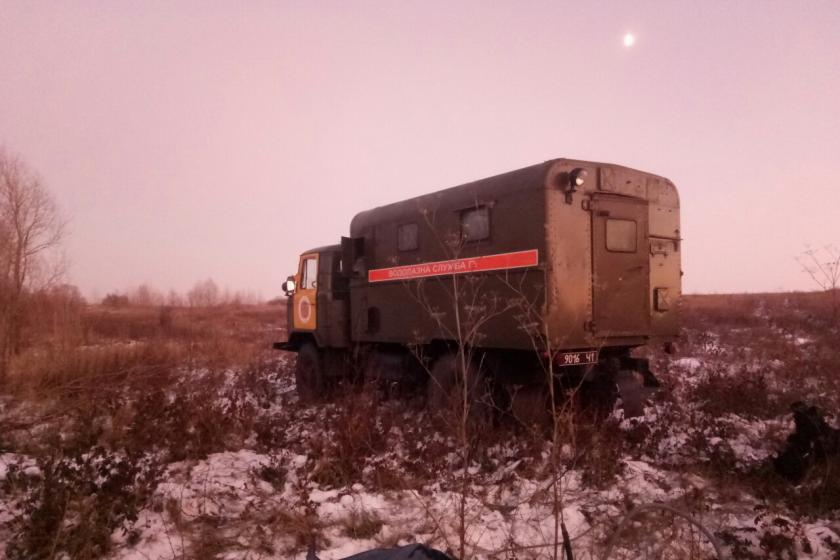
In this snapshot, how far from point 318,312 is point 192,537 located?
257 inches

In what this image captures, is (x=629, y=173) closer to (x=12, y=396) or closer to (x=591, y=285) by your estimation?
(x=591, y=285)

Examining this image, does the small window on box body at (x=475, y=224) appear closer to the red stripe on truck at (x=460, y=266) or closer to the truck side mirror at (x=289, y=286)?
the red stripe on truck at (x=460, y=266)

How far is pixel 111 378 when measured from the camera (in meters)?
8.59

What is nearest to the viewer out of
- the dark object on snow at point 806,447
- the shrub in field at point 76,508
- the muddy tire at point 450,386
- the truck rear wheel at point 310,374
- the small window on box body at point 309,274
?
the shrub in field at point 76,508

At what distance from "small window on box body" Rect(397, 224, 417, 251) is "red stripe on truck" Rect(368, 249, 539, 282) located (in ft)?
0.99

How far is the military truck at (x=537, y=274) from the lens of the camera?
20.5 feet

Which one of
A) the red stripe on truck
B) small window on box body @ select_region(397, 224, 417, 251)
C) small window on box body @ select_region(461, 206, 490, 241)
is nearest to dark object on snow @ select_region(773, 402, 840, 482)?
the red stripe on truck

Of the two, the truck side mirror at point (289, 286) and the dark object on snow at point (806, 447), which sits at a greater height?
the truck side mirror at point (289, 286)

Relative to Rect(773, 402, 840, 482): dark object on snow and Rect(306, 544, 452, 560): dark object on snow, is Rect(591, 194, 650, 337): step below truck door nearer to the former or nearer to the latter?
Rect(773, 402, 840, 482): dark object on snow

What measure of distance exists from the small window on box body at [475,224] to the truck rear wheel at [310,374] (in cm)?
464

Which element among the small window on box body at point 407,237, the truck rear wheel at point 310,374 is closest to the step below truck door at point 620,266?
the small window on box body at point 407,237

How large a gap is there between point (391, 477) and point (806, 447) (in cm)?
397

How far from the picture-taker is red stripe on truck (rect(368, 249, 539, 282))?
6.43m

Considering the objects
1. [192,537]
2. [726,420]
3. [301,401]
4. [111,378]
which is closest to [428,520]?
[192,537]
